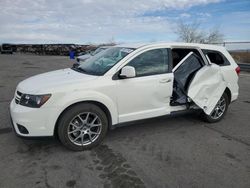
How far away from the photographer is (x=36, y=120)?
3.50m

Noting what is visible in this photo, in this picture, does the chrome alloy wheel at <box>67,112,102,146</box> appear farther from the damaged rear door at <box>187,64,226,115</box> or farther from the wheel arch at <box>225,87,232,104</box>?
the wheel arch at <box>225,87,232,104</box>

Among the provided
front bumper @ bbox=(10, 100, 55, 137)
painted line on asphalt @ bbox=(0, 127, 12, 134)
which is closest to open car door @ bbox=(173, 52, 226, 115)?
front bumper @ bbox=(10, 100, 55, 137)

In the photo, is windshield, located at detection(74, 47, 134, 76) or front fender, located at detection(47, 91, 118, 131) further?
windshield, located at detection(74, 47, 134, 76)

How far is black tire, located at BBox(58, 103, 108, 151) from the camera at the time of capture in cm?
363

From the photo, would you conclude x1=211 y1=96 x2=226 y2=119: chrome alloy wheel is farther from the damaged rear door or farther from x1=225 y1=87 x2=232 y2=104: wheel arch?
the damaged rear door

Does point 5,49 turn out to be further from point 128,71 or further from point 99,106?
point 128,71

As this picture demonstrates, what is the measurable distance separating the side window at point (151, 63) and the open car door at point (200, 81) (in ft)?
1.61

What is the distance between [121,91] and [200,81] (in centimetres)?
177

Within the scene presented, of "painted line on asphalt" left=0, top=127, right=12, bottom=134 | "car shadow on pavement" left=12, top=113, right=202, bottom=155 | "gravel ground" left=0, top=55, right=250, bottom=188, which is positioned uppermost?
"painted line on asphalt" left=0, top=127, right=12, bottom=134

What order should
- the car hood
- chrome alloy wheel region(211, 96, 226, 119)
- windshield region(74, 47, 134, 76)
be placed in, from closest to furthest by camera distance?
the car hood → windshield region(74, 47, 134, 76) → chrome alloy wheel region(211, 96, 226, 119)

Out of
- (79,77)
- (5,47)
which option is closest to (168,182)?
(79,77)

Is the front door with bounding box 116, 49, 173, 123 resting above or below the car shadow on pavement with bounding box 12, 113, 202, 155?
above

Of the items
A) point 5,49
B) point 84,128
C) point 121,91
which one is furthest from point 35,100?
point 5,49

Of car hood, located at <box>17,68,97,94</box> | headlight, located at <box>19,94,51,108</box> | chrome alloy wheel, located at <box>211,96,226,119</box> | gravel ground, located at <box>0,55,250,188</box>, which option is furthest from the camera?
chrome alloy wheel, located at <box>211,96,226,119</box>
